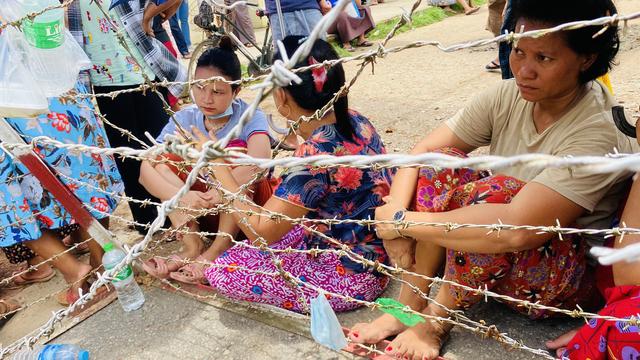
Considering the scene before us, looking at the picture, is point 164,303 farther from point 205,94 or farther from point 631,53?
point 631,53

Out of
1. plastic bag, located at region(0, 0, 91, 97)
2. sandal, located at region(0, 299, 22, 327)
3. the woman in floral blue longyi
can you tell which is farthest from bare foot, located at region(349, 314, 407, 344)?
sandal, located at region(0, 299, 22, 327)

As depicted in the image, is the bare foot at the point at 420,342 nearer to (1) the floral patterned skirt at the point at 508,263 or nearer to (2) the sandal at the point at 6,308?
(1) the floral patterned skirt at the point at 508,263

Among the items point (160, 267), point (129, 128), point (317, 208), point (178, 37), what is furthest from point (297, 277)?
point (178, 37)

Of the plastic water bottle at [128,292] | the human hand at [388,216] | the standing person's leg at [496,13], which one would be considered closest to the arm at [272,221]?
the human hand at [388,216]

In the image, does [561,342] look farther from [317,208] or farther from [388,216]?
[317,208]

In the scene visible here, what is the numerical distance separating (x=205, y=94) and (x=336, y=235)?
0.97m

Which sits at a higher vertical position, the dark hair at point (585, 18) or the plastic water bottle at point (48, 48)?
the plastic water bottle at point (48, 48)

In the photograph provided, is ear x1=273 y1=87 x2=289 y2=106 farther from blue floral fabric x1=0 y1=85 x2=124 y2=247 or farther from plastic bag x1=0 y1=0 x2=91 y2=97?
blue floral fabric x1=0 y1=85 x2=124 y2=247

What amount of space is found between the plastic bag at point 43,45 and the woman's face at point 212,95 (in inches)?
23.0

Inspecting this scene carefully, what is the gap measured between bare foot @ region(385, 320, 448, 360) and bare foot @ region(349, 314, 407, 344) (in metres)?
0.06

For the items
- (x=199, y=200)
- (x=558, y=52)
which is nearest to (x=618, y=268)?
(x=558, y=52)

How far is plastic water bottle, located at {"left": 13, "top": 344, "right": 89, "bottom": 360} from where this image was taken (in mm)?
1779

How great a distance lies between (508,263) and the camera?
1.49 metres

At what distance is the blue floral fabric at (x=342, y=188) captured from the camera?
167 centimetres
